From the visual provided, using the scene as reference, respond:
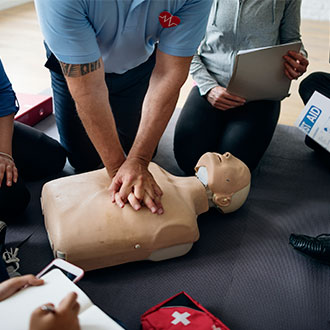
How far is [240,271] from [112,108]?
0.82 m

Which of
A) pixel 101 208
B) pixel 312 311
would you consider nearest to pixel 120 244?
pixel 101 208

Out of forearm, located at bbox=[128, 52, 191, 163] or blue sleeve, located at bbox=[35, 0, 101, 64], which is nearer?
blue sleeve, located at bbox=[35, 0, 101, 64]

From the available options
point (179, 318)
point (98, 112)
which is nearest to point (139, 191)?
point (98, 112)

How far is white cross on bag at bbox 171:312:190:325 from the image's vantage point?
3.20 ft

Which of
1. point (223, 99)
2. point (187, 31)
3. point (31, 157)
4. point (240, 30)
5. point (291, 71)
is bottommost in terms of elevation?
point (31, 157)

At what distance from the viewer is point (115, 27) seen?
109 centimetres

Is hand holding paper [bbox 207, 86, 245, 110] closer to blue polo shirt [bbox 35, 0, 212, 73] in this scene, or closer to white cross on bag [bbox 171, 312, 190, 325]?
blue polo shirt [bbox 35, 0, 212, 73]

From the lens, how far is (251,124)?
5.17ft

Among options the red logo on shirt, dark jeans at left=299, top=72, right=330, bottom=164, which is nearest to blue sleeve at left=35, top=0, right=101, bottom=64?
the red logo on shirt

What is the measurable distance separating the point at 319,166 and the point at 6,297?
4.78ft

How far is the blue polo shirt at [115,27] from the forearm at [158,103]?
0.05 meters

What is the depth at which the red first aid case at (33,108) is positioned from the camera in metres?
1.82

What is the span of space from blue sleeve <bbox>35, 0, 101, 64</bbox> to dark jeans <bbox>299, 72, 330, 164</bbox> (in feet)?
3.69

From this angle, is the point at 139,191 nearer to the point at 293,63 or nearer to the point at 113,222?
the point at 113,222
